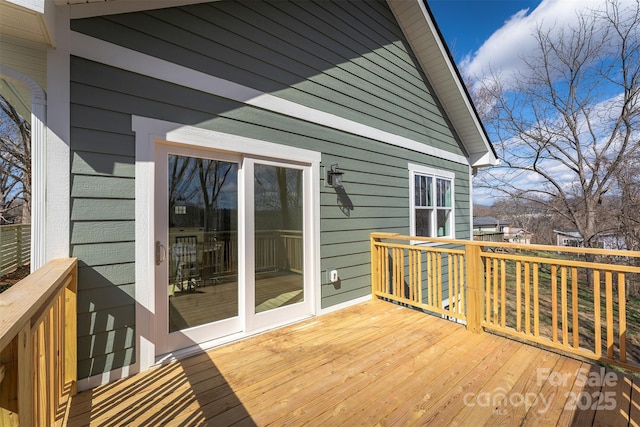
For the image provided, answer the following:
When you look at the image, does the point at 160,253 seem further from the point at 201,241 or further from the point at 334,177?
the point at 334,177

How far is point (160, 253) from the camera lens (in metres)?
2.47

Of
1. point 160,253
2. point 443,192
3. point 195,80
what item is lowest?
point 160,253

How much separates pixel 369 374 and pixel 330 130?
2831 millimetres

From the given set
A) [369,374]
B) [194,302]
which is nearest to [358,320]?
[369,374]

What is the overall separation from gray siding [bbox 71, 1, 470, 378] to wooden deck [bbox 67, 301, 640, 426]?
541 mm

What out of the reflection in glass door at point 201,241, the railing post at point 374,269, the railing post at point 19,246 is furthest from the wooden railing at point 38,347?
the railing post at point 19,246

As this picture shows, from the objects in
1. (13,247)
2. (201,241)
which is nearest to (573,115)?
(201,241)

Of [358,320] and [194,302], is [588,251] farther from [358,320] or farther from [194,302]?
[194,302]

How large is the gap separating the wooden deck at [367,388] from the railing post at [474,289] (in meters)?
0.24

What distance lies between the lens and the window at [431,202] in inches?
204

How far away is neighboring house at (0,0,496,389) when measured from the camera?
6.73 feet

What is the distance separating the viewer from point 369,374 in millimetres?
2256

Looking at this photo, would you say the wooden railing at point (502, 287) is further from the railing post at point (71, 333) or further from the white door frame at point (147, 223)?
the railing post at point (71, 333)

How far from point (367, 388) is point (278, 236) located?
68.5 inches
